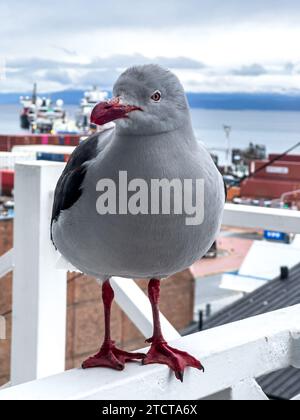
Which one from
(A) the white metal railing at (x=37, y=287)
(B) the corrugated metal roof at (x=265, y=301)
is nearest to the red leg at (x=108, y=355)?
(A) the white metal railing at (x=37, y=287)

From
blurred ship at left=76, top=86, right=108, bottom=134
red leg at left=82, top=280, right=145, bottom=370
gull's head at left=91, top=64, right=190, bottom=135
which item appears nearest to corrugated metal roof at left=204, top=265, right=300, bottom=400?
blurred ship at left=76, top=86, right=108, bottom=134

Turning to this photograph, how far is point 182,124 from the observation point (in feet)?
1.66

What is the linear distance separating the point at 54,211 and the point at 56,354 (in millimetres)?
516

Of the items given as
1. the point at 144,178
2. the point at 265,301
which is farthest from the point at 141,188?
the point at 265,301

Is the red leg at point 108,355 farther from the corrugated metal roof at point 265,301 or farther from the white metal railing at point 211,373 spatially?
the corrugated metal roof at point 265,301

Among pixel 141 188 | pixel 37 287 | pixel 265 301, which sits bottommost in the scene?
pixel 265 301

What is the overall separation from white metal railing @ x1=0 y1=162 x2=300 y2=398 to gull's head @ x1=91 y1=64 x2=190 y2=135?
0.53 meters

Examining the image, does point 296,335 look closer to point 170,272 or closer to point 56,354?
point 170,272

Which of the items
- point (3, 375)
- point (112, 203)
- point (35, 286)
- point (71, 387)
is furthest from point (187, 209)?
point (3, 375)

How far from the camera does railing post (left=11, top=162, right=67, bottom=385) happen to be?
1023 millimetres

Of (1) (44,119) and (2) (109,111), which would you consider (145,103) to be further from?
(1) (44,119)

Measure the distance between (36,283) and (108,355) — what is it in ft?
1.50

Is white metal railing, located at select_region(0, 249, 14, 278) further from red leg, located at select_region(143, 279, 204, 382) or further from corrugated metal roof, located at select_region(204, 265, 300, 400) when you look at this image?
corrugated metal roof, located at select_region(204, 265, 300, 400)

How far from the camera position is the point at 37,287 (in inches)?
40.6
